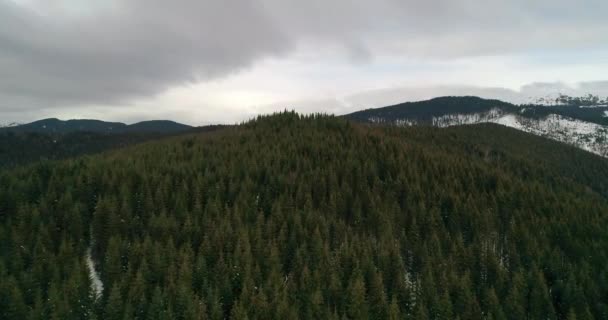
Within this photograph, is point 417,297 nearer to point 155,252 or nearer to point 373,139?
point 155,252

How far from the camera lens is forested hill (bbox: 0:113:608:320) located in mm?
38344

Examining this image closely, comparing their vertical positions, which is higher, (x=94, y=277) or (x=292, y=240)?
(x=292, y=240)

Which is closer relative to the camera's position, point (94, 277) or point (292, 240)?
point (94, 277)

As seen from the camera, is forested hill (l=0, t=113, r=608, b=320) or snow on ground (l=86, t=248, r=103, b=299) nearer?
forested hill (l=0, t=113, r=608, b=320)

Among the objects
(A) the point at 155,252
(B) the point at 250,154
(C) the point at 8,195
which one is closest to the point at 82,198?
(C) the point at 8,195

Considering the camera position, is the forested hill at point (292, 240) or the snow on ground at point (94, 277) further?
the snow on ground at point (94, 277)

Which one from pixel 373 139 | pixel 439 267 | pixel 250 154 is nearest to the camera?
pixel 439 267

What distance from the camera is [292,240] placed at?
51.6m

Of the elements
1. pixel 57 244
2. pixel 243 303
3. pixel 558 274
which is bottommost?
pixel 558 274

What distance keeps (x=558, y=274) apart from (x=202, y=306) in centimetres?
5017

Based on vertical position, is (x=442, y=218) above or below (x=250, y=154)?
below

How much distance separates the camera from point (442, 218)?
7069cm

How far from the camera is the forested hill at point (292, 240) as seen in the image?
3834 centimetres

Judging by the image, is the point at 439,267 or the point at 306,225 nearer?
the point at 439,267
